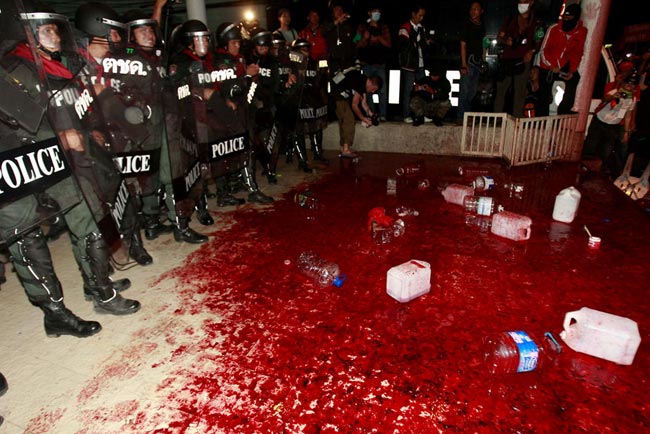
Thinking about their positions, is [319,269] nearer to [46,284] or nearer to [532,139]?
[46,284]

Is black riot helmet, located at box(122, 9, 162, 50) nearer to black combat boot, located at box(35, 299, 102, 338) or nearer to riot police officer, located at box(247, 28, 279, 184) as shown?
riot police officer, located at box(247, 28, 279, 184)

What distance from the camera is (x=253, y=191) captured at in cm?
536

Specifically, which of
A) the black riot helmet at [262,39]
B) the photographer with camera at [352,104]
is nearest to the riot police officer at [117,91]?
the black riot helmet at [262,39]

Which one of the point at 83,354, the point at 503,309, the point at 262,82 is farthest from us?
the point at 262,82

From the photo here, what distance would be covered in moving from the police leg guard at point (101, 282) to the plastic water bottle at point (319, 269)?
145 cm

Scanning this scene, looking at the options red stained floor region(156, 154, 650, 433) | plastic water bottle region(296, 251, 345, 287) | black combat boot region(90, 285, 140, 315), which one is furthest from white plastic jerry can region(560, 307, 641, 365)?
black combat boot region(90, 285, 140, 315)

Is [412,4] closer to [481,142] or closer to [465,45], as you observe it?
[465,45]

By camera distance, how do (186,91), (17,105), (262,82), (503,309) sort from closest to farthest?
(17,105)
(503,309)
(186,91)
(262,82)

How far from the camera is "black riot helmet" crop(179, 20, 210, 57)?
13.1ft

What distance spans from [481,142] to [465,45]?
2023 mm

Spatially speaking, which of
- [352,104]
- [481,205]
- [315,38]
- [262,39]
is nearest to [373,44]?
[315,38]

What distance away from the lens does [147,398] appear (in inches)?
87.2

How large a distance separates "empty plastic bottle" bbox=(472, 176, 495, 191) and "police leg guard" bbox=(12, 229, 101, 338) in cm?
498

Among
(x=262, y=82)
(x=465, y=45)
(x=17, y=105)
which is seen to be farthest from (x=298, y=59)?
(x=17, y=105)
